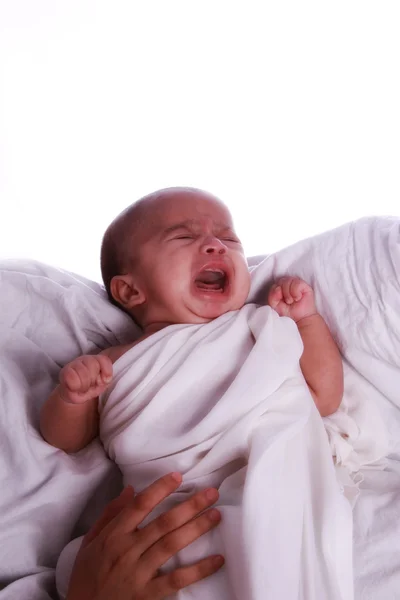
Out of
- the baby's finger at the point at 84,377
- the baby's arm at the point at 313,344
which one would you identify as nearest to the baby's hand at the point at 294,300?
the baby's arm at the point at 313,344

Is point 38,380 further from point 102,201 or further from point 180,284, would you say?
point 102,201

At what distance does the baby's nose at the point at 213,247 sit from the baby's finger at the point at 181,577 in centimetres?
53

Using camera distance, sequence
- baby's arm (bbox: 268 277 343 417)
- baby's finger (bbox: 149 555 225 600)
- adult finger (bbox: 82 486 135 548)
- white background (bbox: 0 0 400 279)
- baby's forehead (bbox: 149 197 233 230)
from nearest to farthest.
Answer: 1. baby's finger (bbox: 149 555 225 600)
2. adult finger (bbox: 82 486 135 548)
3. baby's arm (bbox: 268 277 343 417)
4. baby's forehead (bbox: 149 197 233 230)
5. white background (bbox: 0 0 400 279)

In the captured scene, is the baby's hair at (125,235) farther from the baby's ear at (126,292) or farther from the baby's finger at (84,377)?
the baby's finger at (84,377)

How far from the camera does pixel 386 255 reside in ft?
3.35

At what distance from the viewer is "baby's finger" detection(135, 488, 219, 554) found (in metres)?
0.77

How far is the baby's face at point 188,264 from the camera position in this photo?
3.53 ft

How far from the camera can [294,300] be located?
1069 millimetres

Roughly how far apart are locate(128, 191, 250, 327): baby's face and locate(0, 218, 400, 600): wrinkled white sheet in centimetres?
8

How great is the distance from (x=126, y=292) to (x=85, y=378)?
33 cm

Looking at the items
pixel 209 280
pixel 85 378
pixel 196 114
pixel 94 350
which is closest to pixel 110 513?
pixel 85 378

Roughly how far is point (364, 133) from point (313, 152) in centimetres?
15

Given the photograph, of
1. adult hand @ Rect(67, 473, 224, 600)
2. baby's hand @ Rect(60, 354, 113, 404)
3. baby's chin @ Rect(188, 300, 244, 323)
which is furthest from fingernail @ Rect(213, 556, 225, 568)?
baby's chin @ Rect(188, 300, 244, 323)

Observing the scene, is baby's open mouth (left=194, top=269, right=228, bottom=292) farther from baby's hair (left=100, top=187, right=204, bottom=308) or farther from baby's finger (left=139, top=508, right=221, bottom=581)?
baby's finger (left=139, top=508, right=221, bottom=581)
